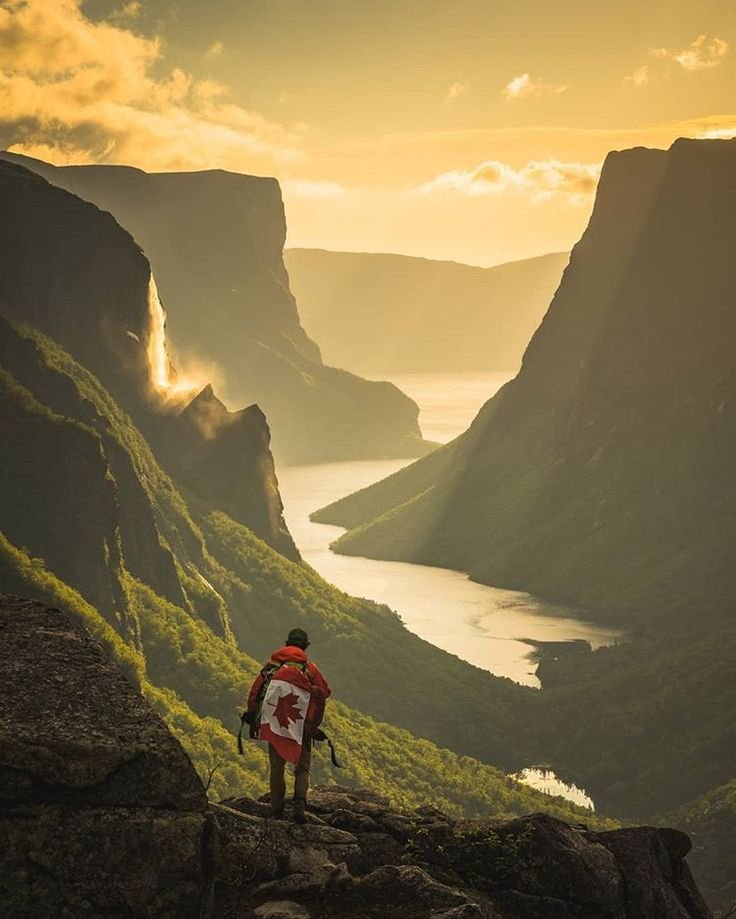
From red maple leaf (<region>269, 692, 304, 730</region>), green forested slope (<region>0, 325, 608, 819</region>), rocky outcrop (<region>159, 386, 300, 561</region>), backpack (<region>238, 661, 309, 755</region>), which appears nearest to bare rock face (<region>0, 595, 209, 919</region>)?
backpack (<region>238, 661, 309, 755</region>)

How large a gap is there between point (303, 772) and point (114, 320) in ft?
433

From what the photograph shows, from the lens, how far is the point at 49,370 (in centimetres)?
11988

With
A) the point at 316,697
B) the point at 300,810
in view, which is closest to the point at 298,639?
the point at 316,697

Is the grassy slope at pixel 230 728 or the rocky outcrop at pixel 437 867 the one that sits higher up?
the rocky outcrop at pixel 437 867

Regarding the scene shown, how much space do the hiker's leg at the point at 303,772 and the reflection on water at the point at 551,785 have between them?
103709 mm

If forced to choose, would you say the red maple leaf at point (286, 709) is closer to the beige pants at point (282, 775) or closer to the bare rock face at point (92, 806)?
the beige pants at point (282, 775)

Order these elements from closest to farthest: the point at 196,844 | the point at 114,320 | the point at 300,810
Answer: the point at 196,844, the point at 300,810, the point at 114,320

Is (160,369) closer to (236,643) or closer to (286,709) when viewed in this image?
(236,643)

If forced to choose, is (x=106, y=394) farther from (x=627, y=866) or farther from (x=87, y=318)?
(x=627, y=866)

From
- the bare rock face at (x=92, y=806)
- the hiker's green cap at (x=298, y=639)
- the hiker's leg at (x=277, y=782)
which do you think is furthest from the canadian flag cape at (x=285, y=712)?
the bare rock face at (x=92, y=806)

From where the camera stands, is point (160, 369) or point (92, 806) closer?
point (92, 806)

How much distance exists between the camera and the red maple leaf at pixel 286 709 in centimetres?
2150

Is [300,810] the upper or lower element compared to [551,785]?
upper

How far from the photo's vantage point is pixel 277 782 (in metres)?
22.5
